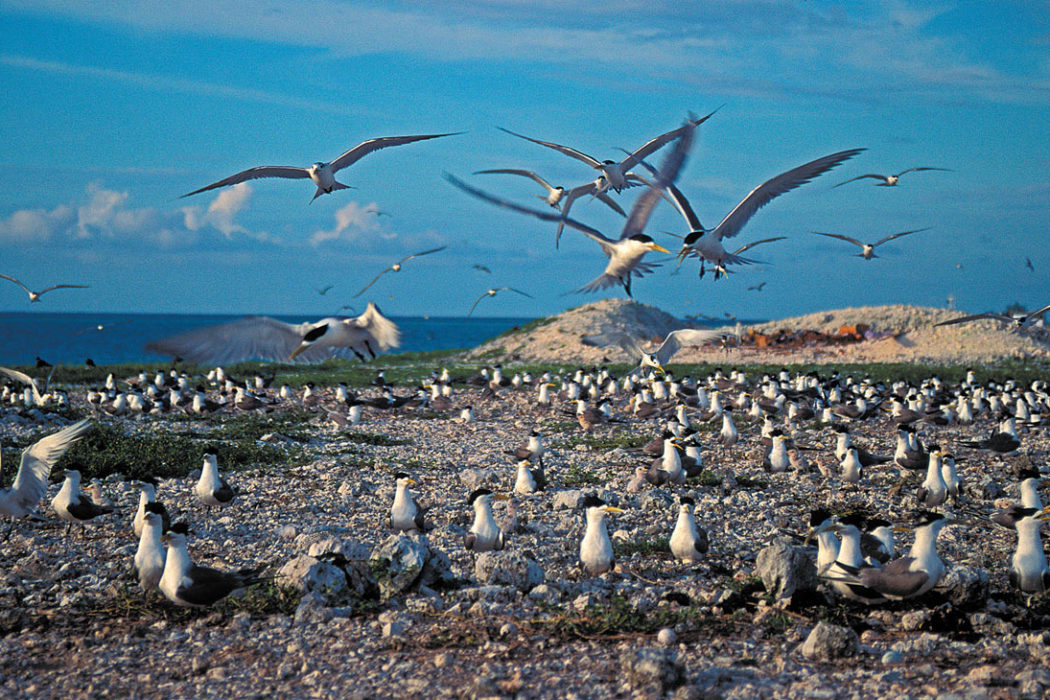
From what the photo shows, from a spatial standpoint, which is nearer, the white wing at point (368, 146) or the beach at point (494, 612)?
the beach at point (494, 612)

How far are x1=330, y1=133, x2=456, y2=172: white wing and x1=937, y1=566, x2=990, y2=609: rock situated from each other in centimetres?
893

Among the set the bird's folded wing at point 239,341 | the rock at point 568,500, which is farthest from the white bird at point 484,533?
the bird's folded wing at point 239,341

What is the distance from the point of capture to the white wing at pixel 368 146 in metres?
13.0

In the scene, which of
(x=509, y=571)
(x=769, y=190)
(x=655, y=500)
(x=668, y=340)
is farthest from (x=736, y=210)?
(x=509, y=571)

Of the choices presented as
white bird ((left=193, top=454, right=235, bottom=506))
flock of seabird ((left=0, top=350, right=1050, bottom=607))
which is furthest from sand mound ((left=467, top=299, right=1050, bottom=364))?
white bird ((left=193, top=454, right=235, bottom=506))

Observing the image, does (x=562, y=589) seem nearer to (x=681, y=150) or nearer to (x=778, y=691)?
(x=778, y=691)

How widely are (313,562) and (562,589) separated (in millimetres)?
1983

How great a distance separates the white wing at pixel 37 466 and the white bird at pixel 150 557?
80.3 inches

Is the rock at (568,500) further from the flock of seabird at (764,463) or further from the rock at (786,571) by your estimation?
the rock at (786,571)

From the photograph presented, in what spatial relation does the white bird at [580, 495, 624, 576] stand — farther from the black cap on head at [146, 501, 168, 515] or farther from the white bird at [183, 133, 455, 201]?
the white bird at [183, 133, 455, 201]

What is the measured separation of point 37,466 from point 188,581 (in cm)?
320

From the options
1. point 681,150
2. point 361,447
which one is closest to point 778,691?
point 681,150

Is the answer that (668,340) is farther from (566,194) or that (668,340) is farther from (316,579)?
(316,579)

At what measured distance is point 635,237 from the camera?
12898 mm
